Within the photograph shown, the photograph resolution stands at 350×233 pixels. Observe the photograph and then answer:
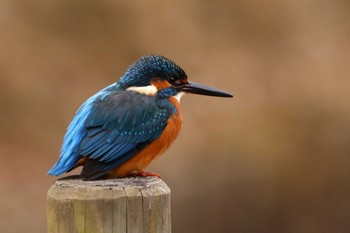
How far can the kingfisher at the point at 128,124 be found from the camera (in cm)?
381

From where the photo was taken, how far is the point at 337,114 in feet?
30.1

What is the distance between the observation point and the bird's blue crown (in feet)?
14.1

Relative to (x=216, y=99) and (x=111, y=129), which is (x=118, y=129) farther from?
(x=216, y=99)

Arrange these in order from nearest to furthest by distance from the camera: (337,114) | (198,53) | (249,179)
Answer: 1. (249,179)
2. (337,114)
3. (198,53)

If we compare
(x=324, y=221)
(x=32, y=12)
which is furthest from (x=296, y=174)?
(x=32, y=12)

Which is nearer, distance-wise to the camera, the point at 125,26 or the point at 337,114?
the point at 337,114

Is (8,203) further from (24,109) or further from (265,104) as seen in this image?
(265,104)

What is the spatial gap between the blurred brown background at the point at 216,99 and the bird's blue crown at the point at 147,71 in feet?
11.8

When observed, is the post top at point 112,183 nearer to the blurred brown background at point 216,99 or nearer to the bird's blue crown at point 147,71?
the bird's blue crown at point 147,71

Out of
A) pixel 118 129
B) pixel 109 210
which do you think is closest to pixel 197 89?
pixel 118 129

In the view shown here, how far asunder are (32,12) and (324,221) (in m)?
4.39

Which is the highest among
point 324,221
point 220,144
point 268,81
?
point 268,81

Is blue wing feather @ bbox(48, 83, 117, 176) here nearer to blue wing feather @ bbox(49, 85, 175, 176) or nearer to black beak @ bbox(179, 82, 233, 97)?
blue wing feather @ bbox(49, 85, 175, 176)

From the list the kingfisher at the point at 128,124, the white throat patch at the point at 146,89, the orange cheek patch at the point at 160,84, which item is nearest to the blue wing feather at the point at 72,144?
the kingfisher at the point at 128,124
